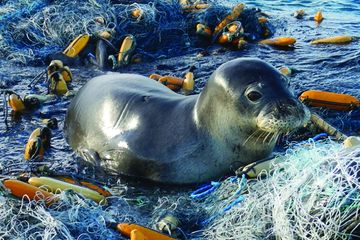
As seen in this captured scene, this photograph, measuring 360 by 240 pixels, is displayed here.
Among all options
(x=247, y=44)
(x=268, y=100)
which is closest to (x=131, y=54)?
(x=247, y=44)

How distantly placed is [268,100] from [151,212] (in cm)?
145

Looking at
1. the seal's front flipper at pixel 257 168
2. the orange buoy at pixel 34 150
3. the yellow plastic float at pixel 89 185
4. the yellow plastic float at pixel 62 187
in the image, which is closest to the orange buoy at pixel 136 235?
the yellow plastic float at pixel 62 187

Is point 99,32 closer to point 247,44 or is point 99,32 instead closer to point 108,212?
point 247,44

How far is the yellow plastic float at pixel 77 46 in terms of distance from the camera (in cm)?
1113

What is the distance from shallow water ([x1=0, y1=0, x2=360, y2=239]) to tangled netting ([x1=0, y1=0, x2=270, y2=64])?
21 cm

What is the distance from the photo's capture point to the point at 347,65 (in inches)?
412

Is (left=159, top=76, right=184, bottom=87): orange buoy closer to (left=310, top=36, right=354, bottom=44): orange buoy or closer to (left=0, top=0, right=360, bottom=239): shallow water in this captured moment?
(left=0, top=0, right=360, bottom=239): shallow water

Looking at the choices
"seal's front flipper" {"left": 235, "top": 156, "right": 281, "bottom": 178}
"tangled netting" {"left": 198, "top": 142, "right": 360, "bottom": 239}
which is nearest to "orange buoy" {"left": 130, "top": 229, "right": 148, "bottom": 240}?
"tangled netting" {"left": 198, "top": 142, "right": 360, "bottom": 239}

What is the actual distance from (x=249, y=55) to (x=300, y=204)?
7.64 meters

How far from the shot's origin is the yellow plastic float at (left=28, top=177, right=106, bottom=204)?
223 inches

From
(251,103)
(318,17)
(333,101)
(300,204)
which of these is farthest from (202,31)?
(300,204)

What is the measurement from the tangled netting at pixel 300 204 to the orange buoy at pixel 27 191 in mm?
1300

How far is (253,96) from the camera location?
578cm

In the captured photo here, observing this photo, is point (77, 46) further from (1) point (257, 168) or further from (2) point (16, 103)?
(1) point (257, 168)
